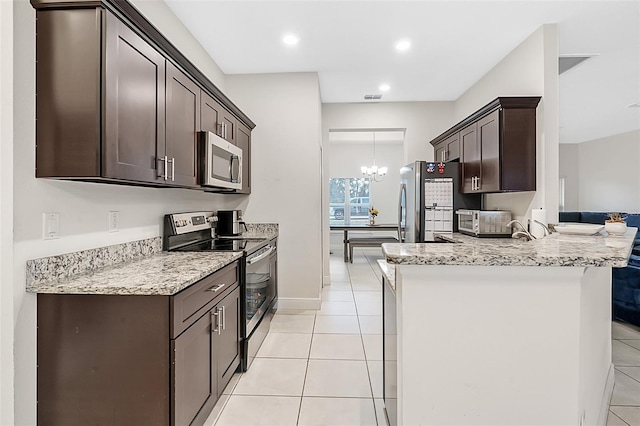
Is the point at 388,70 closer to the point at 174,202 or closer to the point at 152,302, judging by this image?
the point at 174,202

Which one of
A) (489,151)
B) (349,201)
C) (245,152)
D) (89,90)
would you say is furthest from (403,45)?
(349,201)

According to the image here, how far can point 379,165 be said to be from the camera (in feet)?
28.0

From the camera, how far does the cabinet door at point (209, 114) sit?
2456 millimetres

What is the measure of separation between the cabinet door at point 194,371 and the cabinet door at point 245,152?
182cm

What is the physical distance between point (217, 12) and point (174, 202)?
5.23 feet

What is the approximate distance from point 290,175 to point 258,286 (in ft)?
4.87

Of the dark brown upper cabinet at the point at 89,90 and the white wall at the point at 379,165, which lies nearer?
the dark brown upper cabinet at the point at 89,90

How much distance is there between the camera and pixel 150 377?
55.8 inches

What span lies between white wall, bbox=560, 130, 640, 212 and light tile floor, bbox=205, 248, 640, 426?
5.44 meters

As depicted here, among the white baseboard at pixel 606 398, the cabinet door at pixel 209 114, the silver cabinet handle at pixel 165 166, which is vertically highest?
the cabinet door at pixel 209 114

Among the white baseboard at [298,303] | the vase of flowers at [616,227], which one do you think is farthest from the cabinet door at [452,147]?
the white baseboard at [298,303]

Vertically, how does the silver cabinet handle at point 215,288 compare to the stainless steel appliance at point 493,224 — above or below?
below

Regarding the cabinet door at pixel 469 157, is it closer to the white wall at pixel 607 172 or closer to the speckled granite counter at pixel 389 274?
the speckled granite counter at pixel 389 274

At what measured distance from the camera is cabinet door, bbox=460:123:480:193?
3462mm
